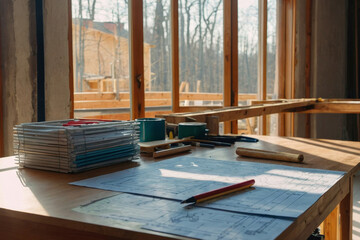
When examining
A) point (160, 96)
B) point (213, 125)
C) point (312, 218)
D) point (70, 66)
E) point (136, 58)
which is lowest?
point (312, 218)

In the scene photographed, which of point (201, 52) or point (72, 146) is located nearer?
point (72, 146)

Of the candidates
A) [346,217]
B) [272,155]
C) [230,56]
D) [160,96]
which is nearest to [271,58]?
[230,56]

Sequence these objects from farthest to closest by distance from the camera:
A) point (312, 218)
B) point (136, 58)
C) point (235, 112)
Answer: point (136, 58), point (235, 112), point (312, 218)

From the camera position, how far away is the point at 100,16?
306 cm

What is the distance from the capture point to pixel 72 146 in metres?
1.24

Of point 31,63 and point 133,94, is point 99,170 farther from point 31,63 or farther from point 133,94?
point 133,94

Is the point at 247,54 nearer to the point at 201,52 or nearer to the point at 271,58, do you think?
the point at 271,58

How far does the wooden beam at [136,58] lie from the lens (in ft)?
10.6

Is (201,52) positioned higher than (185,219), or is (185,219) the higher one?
(201,52)

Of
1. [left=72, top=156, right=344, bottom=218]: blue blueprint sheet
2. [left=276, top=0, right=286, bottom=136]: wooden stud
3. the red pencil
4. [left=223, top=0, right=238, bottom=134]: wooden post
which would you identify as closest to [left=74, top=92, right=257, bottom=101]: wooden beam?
[left=223, top=0, right=238, bottom=134]: wooden post

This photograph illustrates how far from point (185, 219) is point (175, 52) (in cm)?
313

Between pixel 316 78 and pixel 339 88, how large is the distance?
1.21 feet

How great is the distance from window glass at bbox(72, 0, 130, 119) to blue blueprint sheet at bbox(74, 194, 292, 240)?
2034mm

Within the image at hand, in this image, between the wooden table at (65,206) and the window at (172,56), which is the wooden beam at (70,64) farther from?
the wooden table at (65,206)
